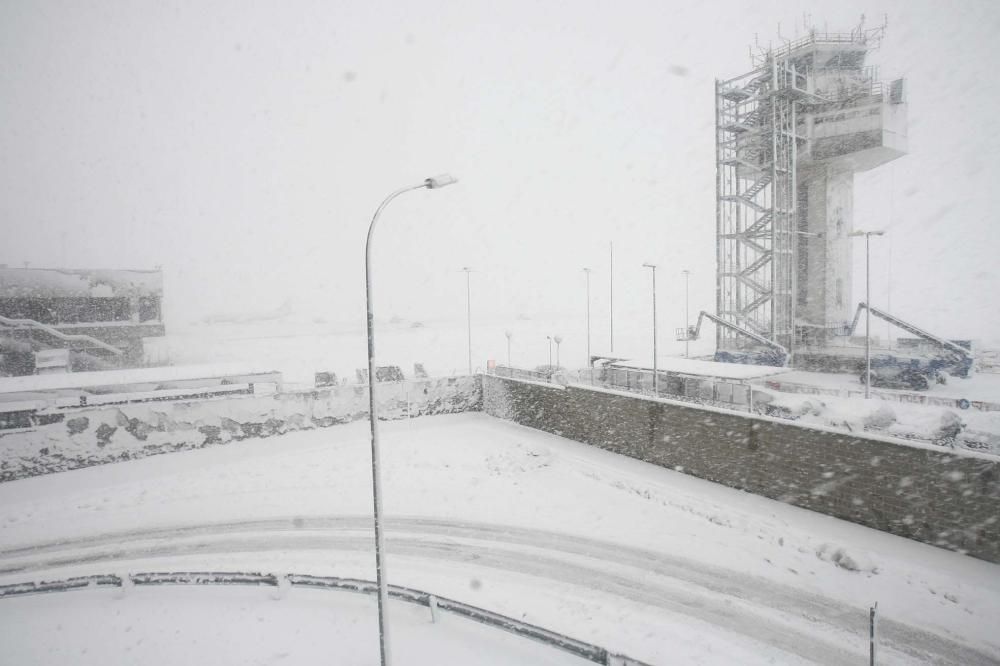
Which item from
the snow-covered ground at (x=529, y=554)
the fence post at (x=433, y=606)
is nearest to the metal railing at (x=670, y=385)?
the snow-covered ground at (x=529, y=554)

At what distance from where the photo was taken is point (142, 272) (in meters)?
46.6

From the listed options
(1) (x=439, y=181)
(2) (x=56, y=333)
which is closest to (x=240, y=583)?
(1) (x=439, y=181)

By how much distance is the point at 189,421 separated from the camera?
79.7 feet

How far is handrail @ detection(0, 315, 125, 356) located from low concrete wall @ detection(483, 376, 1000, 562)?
42907mm

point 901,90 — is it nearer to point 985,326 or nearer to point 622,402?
point 622,402

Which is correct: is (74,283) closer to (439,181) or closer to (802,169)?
(439,181)

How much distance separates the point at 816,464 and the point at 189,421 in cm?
2666

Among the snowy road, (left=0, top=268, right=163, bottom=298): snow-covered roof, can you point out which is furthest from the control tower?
(left=0, top=268, right=163, bottom=298): snow-covered roof

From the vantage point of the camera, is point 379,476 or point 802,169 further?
point 802,169

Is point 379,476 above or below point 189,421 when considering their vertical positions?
above

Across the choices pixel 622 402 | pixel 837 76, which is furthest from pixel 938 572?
pixel 837 76

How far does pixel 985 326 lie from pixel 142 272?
12606cm

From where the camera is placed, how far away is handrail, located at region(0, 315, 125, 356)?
40906mm

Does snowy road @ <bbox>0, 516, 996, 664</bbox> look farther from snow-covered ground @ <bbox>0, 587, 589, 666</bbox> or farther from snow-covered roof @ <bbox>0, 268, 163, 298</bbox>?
snow-covered roof @ <bbox>0, 268, 163, 298</bbox>
